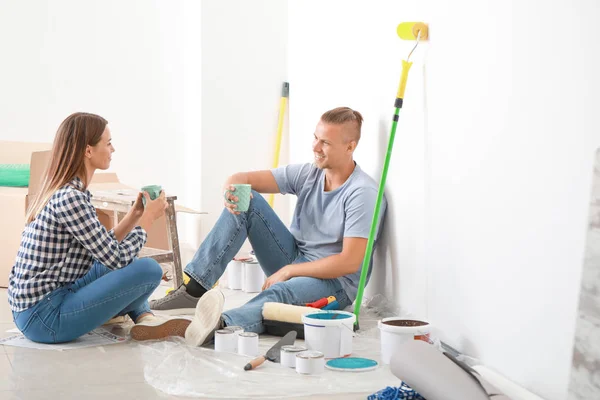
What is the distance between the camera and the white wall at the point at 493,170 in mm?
1737

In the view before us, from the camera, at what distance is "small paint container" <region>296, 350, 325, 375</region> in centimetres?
214

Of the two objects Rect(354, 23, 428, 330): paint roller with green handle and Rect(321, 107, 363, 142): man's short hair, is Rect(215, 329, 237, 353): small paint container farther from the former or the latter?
Rect(321, 107, 363, 142): man's short hair

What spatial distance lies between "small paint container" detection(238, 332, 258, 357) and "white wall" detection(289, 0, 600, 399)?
60 cm

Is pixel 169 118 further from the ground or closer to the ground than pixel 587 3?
closer to the ground

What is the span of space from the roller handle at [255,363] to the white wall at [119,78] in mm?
2742

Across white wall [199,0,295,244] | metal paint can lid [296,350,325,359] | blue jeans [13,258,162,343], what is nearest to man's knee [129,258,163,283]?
blue jeans [13,258,162,343]

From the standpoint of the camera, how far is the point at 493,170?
208cm

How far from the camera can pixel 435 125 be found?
2.49m

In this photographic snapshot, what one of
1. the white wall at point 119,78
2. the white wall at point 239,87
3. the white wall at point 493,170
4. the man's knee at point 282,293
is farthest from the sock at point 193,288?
the white wall at point 119,78

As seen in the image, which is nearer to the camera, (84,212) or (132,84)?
(84,212)

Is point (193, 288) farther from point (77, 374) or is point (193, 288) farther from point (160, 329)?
point (77, 374)

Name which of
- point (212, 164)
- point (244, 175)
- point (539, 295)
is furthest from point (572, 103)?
point (212, 164)

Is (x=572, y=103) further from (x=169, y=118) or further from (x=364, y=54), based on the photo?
(x=169, y=118)

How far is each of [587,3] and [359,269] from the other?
1451 millimetres
